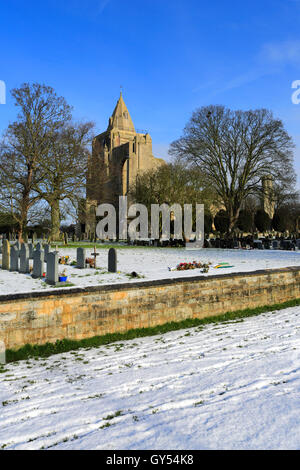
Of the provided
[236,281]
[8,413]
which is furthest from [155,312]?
[8,413]

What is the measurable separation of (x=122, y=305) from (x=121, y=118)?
72.6 metres

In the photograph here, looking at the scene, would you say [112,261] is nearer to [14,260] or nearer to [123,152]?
[14,260]

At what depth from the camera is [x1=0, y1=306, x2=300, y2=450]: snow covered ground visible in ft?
10.3

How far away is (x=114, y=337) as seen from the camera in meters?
7.68

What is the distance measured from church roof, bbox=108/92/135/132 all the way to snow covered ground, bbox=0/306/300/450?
72.2m

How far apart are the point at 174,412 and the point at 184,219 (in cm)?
2585

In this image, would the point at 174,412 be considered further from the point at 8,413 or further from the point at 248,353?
the point at 248,353

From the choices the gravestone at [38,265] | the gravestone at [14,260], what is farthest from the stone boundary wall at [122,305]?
the gravestone at [14,260]

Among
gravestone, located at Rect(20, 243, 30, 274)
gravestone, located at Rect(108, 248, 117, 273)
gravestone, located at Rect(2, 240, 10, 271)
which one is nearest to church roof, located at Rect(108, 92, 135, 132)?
gravestone, located at Rect(2, 240, 10, 271)

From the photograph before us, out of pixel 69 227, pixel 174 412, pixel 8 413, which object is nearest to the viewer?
pixel 174 412

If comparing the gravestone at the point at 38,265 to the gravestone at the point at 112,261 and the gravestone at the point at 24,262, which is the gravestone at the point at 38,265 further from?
the gravestone at the point at 112,261

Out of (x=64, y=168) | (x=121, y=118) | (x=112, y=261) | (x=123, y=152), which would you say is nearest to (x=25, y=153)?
(x=64, y=168)

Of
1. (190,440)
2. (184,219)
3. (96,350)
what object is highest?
(184,219)
